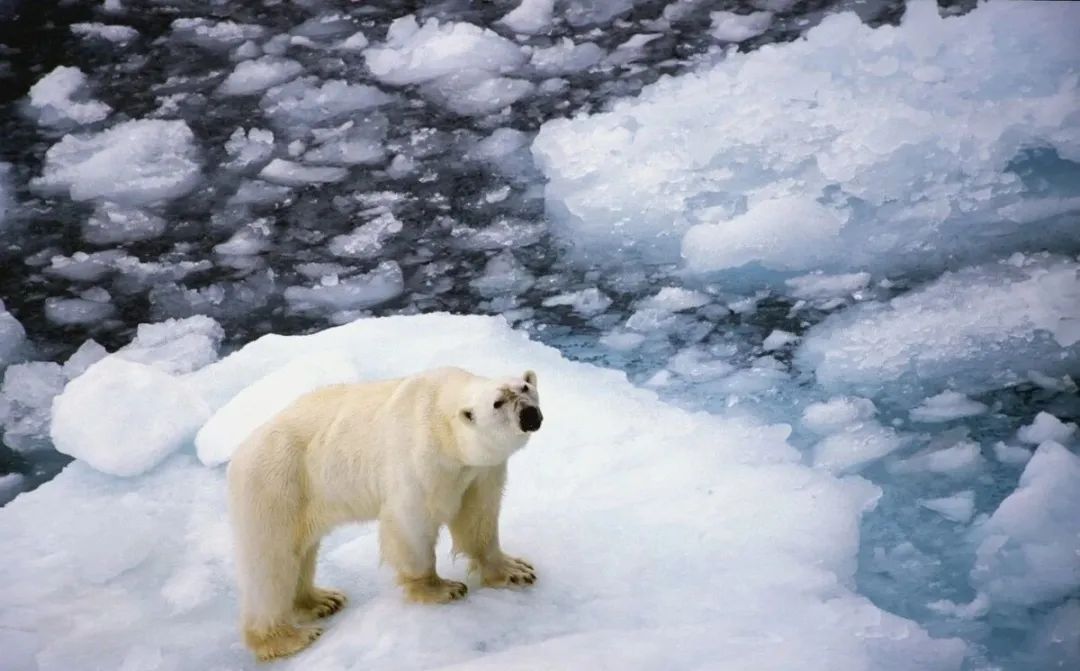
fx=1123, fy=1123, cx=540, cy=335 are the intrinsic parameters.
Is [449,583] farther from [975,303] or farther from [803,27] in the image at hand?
[803,27]

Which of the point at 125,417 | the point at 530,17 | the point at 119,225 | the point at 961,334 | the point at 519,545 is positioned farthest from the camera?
the point at 530,17

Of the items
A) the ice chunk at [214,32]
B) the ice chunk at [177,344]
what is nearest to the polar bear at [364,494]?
the ice chunk at [177,344]

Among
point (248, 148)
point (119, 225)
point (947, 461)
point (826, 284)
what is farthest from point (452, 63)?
point (947, 461)

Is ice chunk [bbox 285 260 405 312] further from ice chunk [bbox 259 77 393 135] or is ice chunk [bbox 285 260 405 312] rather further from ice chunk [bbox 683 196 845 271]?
ice chunk [bbox 259 77 393 135]

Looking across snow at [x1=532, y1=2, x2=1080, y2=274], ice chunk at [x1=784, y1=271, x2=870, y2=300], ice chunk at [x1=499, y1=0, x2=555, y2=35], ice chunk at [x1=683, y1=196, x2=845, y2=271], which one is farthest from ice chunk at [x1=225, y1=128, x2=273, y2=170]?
ice chunk at [x1=784, y1=271, x2=870, y2=300]

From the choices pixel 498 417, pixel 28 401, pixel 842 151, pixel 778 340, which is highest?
pixel 498 417

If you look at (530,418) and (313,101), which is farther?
(313,101)

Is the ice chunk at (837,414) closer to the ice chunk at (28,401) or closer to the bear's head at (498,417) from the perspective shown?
A: the bear's head at (498,417)

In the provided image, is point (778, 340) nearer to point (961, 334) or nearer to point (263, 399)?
point (961, 334)
